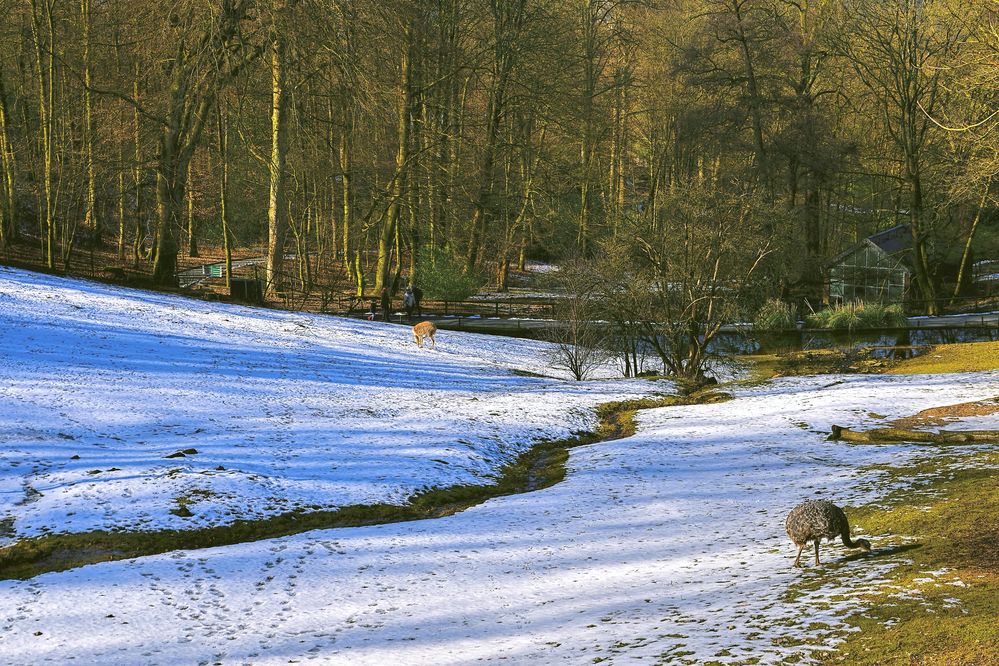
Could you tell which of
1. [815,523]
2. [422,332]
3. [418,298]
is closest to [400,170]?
[418,298]

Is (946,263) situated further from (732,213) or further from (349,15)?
(349,15)

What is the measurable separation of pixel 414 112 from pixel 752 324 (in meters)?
22.4

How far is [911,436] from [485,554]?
10.5 metres

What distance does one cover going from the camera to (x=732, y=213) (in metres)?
36.0

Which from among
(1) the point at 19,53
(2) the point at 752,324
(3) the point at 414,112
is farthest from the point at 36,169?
(2) the point at 752,324

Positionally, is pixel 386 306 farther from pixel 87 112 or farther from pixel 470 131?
pixel 470 131

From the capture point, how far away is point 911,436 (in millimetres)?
17750

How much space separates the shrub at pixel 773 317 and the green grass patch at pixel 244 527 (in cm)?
2759

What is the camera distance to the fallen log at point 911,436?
16.7m

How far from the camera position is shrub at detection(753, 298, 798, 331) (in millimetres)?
44531

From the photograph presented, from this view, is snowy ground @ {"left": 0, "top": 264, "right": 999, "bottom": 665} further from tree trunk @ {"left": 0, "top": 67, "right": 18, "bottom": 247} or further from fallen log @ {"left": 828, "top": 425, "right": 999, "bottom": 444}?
tree trunk @ {"left": 0, "top": 67, "right": 18, "bottom": 247}

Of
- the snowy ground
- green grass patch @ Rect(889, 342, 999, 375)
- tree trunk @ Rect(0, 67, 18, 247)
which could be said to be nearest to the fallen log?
the snowy ground

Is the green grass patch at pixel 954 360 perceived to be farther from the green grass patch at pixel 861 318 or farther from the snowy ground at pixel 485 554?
the green grass patch at pixel 861 318

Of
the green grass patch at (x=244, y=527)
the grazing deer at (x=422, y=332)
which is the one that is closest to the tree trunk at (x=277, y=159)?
the grazing deer at (x=422, y=332)
